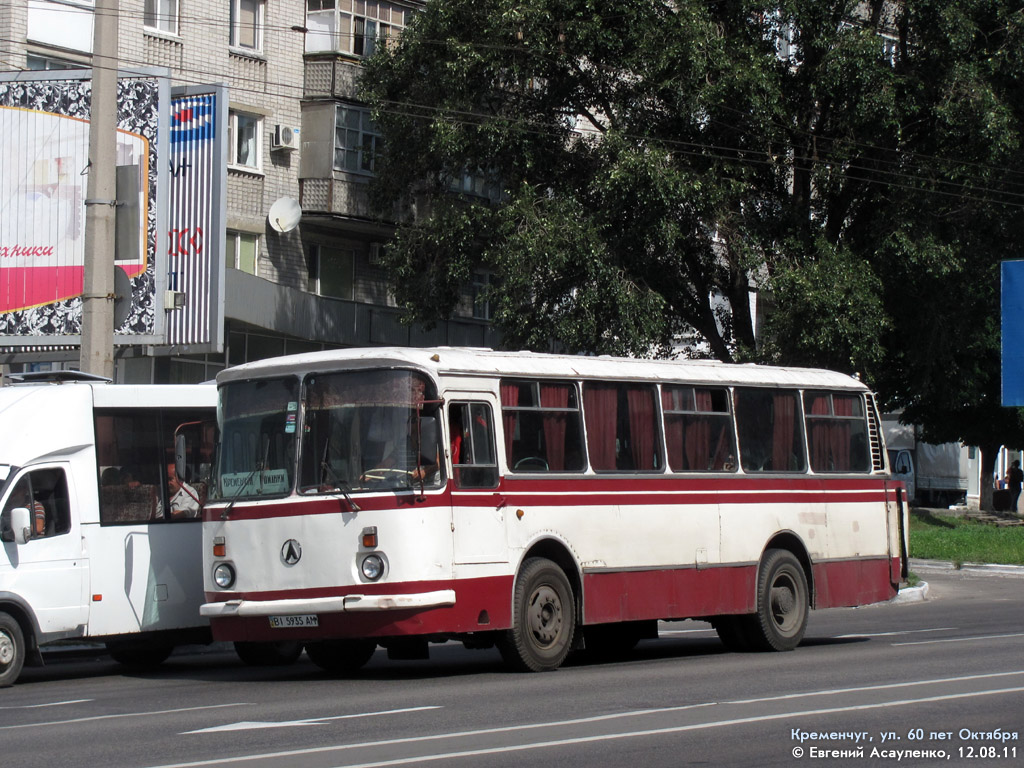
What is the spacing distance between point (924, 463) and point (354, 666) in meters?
49.8

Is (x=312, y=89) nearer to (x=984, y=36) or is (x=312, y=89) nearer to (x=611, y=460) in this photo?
(x=984, y=36)

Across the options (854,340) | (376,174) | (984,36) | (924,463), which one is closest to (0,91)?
(376,174)

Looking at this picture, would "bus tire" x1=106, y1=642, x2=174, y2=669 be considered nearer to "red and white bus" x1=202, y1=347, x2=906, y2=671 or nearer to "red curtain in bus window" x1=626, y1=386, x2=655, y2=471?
"red and white bus" x1=202, y1=347, x2=906, y2=671

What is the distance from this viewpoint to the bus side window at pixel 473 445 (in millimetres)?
13375

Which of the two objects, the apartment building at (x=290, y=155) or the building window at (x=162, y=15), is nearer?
the building window at (x=162, y=15)

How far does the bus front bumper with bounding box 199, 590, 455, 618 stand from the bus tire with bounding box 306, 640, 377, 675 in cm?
131

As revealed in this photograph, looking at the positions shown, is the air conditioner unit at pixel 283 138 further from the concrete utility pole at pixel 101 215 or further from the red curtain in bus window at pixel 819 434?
the red curtain in bus window at pixel 819 434

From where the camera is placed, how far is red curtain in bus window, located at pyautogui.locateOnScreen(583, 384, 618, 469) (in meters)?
14.8

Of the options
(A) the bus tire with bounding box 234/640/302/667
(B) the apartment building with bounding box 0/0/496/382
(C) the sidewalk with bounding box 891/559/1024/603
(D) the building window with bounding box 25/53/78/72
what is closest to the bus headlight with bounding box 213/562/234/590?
(A) the bus tire with bounding box 234/640/302/667

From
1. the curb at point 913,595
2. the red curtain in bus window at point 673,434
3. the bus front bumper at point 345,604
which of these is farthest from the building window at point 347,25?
the bus front bumper at point 345,604

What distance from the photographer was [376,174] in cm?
3284

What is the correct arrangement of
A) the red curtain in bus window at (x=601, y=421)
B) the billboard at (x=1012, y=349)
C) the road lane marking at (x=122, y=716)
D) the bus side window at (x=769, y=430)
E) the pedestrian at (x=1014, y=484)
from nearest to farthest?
the road lane marking at (x=122, y=716)
the red curtain in bus window at (x=601, y=421)
the bus side window at (x=769, y=430)
the billboard at (x=1012, y=349)
the pedestrian at (x=1014, y=484)

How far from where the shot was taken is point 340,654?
1473 cm

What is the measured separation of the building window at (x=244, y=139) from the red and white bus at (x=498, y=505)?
1850cm
